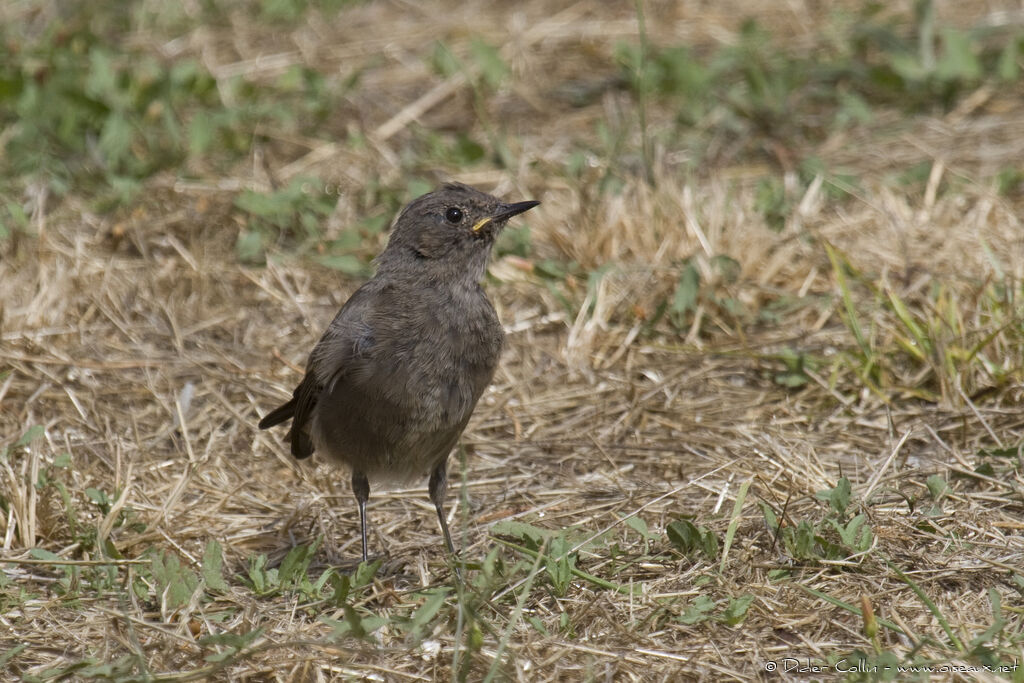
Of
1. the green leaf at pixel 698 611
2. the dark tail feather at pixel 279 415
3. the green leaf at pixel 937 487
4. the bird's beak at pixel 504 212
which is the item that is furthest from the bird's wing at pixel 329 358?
the green leaf at pixel 937 487

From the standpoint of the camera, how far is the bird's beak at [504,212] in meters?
5.58

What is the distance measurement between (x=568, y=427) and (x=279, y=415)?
4.52ft

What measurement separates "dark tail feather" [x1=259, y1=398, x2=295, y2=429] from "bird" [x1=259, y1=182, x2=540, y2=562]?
0.01 metres

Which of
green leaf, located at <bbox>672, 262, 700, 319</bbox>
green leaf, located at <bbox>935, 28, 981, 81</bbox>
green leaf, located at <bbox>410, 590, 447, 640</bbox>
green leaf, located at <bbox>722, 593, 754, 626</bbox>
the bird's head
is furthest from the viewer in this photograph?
green leaf, located at <bbox>935, 28, 981, 81</bbox>

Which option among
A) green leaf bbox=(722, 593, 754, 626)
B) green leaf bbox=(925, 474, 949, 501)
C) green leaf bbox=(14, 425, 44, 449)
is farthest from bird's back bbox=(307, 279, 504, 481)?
green leaf bbox=(925, 474, 949, 501)

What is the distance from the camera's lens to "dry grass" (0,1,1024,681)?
14.3 ft

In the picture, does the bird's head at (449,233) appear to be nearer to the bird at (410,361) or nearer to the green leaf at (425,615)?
the bird at (410,361)

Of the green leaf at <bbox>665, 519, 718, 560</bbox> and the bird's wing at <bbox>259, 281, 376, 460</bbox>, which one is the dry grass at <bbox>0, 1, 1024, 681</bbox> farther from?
the bird's wing at <bbox>259, 281, 376, 460</bbox>

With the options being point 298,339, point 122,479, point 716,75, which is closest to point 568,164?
point 716,75

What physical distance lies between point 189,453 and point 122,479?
1.29 feet

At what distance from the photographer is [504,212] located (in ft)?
18.5

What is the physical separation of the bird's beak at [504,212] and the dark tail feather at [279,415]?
1123 millimetres

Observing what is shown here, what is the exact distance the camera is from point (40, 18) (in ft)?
33.1

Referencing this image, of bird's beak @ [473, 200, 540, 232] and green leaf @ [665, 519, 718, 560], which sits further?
bird's beak @ [473, 200, 540, 232]
